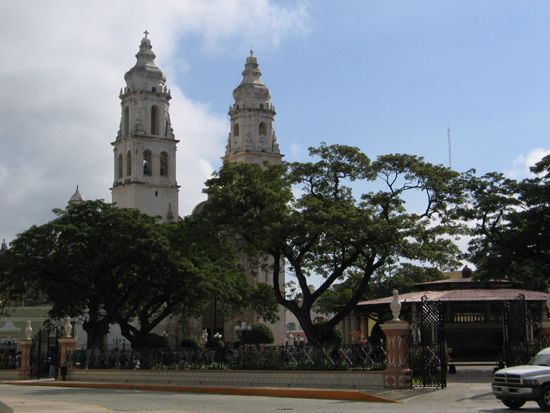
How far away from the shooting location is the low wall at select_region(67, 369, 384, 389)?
2541 cm

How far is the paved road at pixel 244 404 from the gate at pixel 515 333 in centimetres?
133

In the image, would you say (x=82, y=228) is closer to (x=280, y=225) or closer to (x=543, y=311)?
(x=280, y=225)

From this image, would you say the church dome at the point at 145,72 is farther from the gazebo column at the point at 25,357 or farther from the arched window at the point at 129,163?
the gazebo column at the point at 25,357

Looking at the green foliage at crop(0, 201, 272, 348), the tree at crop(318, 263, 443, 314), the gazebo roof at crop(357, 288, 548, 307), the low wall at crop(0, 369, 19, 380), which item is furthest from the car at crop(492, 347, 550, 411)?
the tree at crop(318, 263, 443, 314)

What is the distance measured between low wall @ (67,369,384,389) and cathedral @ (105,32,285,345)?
37.2m

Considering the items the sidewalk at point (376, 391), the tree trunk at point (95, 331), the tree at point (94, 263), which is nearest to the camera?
the sidewalk at point (376, 391)

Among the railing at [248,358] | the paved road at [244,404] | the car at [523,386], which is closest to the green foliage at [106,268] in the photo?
the railing at [248,358]

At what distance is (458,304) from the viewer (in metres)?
34.4

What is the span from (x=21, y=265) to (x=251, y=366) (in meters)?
19.5

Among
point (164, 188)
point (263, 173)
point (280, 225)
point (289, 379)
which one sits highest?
point (164, 188)

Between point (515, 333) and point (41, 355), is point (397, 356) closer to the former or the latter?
point (515, 333)

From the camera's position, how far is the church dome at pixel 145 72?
7425 centimetres

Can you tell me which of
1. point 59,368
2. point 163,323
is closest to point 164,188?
point 163,323

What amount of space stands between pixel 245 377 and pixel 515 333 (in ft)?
30.2
